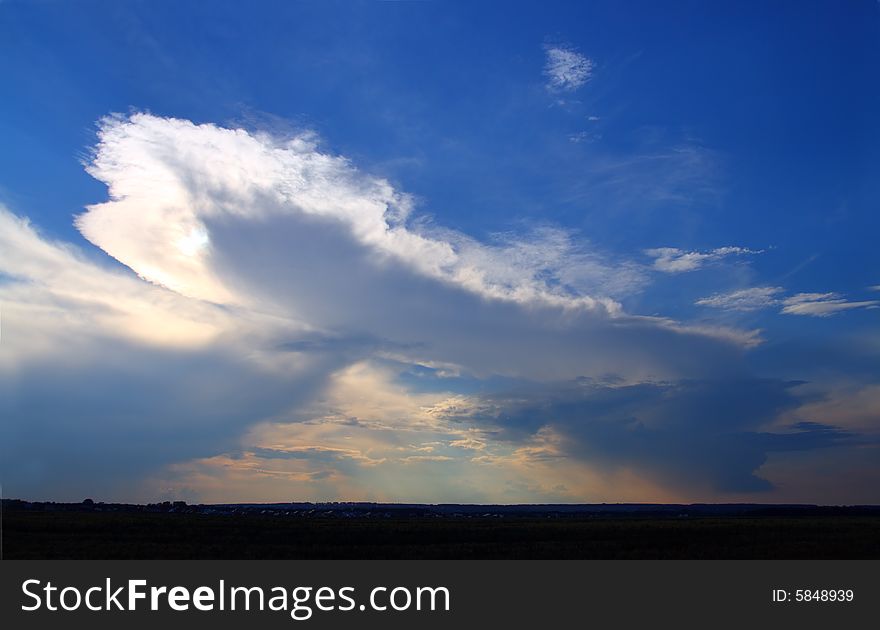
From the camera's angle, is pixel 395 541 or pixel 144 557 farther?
pixel 395 541

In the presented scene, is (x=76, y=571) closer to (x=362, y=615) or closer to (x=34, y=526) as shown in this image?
(x=362, y=615)

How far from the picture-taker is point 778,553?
159 ft

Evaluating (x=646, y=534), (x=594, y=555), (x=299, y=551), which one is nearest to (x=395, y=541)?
(x=299, y=551)

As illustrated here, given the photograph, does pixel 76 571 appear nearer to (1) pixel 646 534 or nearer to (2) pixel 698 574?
(2) pixel 698 574

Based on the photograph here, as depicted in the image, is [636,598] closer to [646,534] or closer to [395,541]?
[395,541]

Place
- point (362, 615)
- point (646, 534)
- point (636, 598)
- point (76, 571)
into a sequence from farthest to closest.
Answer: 1. point (646, 534)
2. point (76, 571)
3. point (636, 598)
4. point (362, 615)

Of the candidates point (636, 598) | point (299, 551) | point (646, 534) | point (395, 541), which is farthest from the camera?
point (646, 534)

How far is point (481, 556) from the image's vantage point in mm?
46312

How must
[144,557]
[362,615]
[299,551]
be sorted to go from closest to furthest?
[362,615] < [144,557] < [299,551]

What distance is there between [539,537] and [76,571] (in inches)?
1609

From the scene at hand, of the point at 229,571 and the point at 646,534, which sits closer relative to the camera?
the point at 229,571

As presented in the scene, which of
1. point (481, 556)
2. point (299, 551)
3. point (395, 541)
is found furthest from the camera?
point (395, 541)

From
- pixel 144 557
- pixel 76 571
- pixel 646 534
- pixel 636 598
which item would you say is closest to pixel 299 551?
pixel 144 557

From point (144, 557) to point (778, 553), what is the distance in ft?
143
